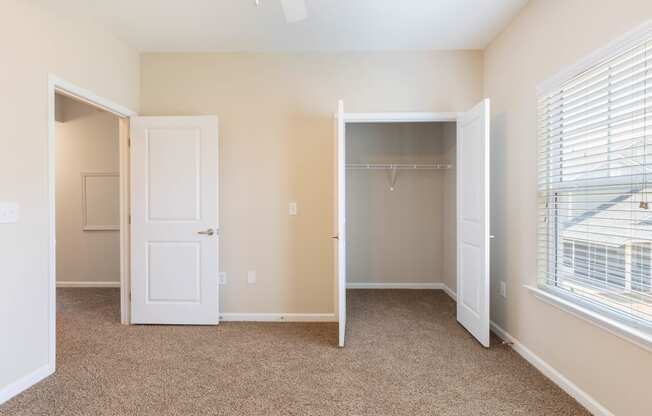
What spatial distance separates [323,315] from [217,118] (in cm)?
211

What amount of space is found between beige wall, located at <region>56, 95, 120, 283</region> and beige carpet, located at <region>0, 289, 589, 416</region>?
145 centimetres

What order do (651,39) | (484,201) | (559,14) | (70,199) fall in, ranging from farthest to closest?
(70,199) → (484,201) → (559,14) → (651,39)

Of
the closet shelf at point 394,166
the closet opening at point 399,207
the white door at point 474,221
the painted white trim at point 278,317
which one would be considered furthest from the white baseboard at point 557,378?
the closet shelf at point 394,166

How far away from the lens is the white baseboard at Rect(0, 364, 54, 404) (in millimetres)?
1996

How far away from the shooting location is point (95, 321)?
3.27 meters

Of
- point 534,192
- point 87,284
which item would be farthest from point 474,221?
point 87,284

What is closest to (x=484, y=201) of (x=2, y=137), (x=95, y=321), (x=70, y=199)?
(x=2, y=137)

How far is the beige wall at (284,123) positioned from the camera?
324 centimetres

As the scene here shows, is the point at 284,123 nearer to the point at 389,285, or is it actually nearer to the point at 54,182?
the point at 54,182

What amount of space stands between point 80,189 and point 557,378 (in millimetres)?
5491

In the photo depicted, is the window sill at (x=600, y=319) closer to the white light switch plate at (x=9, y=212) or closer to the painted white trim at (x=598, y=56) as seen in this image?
the painted white trim at (x=598, y=56)

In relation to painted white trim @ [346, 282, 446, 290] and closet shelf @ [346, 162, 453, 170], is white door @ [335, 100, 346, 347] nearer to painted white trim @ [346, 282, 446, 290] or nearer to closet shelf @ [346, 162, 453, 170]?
closet shelf @ [346, 162, 453, 170]

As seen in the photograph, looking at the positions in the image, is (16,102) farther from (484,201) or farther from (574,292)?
(574,292)

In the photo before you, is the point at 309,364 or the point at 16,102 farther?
the point at 309,364
